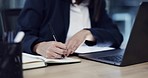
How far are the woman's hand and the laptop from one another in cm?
6

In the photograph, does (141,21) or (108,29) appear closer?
(141,21)

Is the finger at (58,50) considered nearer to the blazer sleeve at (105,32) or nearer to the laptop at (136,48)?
the laptop at (136,48)

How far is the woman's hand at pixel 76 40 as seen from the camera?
1185 mm

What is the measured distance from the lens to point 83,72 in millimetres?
951

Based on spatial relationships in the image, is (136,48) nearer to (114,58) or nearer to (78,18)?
(114,58)

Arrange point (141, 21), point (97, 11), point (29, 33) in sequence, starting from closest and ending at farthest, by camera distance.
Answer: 1. point (141, 21)
2. point (29, 33)
3. point (97, 11)

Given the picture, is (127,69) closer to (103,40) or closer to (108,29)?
(103,40)

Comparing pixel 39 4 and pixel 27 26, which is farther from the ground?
pixel 39 4

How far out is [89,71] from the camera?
965 millimetres

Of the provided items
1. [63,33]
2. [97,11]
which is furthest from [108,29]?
[63,33]

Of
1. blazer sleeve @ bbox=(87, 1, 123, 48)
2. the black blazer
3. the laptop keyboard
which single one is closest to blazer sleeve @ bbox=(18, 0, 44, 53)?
the black blazer

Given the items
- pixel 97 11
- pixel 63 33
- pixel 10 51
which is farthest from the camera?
pixel 97 11

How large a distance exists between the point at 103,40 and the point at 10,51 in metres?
0.77

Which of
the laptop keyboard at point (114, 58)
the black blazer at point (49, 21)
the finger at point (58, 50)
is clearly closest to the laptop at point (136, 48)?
the laptop keyboard at point (114, 58)
